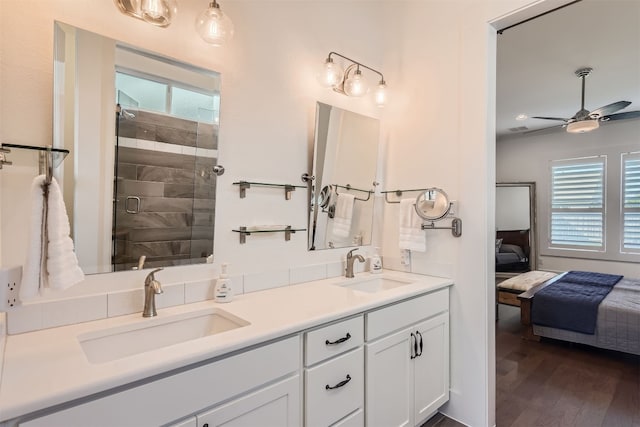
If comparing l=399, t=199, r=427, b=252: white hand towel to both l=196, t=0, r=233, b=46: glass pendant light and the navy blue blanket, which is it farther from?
the navy blue blanket

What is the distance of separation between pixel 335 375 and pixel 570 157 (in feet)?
19.2

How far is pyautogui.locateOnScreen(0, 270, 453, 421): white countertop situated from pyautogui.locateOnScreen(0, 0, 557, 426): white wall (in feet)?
0.77

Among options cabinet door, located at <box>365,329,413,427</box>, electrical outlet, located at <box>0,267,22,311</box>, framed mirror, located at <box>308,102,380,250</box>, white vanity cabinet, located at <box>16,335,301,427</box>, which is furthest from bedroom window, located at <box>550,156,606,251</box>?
electrical outlet, located at <box>0,267,22,311</box>

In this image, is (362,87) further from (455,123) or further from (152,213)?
(152,213)

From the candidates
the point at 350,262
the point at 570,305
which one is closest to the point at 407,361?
the point at 350,262

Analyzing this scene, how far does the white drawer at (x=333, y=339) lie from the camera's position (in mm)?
1259

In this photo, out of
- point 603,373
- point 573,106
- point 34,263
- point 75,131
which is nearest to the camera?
point 34,263

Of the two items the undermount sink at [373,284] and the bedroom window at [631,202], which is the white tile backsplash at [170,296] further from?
the bedroom window at [631,202]

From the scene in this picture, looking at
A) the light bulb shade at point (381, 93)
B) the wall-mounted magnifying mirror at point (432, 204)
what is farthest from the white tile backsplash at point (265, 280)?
the light bulb shade at point (381, 93)

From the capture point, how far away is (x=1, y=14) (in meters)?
1.08

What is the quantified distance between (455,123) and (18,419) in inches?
86.4

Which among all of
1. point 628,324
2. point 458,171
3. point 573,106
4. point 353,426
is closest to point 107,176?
point 353,426

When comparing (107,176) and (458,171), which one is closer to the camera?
(107,176)

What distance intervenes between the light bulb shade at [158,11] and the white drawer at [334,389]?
147 centimetres
